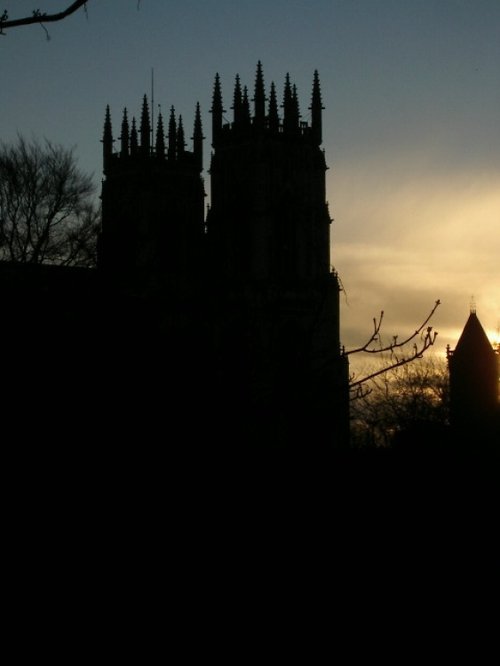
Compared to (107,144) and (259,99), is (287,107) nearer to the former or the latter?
(259,99)

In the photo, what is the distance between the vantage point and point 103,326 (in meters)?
8.06

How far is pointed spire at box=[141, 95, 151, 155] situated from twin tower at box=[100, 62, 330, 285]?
10 centimetres

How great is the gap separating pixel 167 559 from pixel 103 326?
1748 mm

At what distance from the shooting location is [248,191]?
7262 cm

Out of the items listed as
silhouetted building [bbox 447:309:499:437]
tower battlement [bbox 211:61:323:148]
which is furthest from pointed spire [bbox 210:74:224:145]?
silhouetted building [bbox 447:309:499:437]

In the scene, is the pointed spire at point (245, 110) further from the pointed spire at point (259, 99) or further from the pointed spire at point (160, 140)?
the pointed spire at point (160, 140)

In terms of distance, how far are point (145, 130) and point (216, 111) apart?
17.9 feet

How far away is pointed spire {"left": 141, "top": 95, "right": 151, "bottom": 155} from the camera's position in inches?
3046

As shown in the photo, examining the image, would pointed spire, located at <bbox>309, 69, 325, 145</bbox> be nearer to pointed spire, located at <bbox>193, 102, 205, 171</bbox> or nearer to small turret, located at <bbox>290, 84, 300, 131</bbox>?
small turret, located at <bbox>290, 84, 300, 131</bbox>

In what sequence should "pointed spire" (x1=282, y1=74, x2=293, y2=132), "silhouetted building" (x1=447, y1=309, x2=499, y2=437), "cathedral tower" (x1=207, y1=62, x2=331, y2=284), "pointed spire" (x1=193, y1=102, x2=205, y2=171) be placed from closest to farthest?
"silhouetted building" (x1=447, y1=309, x2=499, y2=437) < "cathedral tower" (x1=207, y1=62, x2=331, y2=284) < "pointed spire" (x1=282, y1=74, x2=293, y2=132) < "pointed spire" (x1=193, y1=102, x2=205, y2=171)

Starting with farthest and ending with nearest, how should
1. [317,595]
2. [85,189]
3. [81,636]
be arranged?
[85,189] < [317,595] < [81,636]

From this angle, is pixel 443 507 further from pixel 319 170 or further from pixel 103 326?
pixel 319 170

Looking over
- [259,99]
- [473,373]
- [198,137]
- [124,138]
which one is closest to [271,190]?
[259,99]

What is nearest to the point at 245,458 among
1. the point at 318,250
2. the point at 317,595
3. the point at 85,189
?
the point at 317,595
